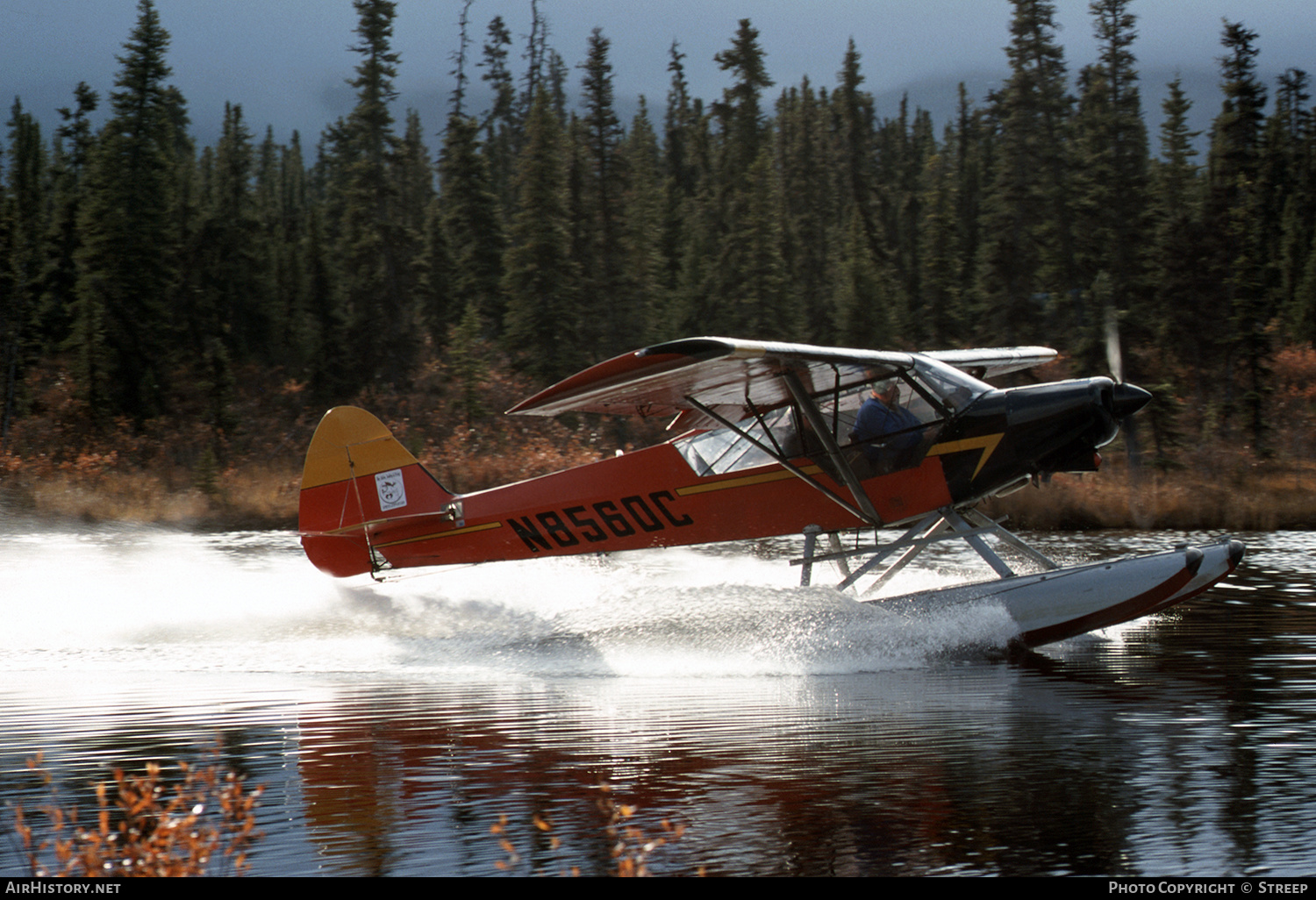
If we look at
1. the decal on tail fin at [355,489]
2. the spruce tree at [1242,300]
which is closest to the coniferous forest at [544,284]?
the spruce tree at [1242,300]

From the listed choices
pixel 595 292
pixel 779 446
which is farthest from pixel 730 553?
pixel 595 292

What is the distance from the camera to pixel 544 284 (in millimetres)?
35156

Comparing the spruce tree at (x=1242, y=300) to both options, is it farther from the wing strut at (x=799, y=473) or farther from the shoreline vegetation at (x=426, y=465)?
the wing strut at (x=799, y=473)

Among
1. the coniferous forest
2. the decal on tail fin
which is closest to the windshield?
the decal on tail fin

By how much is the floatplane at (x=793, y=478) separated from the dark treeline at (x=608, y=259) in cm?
1773

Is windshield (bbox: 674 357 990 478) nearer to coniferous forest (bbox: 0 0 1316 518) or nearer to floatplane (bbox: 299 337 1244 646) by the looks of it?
floatplane (bbox: 299 337 1244 646)

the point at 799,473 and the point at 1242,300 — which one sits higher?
the point at 1242,300

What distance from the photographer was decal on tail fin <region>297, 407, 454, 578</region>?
10.0 meters

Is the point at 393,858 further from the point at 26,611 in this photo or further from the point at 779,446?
the point at 26,611

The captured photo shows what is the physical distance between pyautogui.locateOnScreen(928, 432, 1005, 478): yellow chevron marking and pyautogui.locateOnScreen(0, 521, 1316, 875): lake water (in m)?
1.10

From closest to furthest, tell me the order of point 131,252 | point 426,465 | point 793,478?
point 793,478 → point 426,465 → point 131,252

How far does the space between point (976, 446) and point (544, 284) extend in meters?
28.0

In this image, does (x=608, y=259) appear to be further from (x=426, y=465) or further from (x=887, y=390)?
(x=887, y=390)

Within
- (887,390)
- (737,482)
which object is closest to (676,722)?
(737,482)
